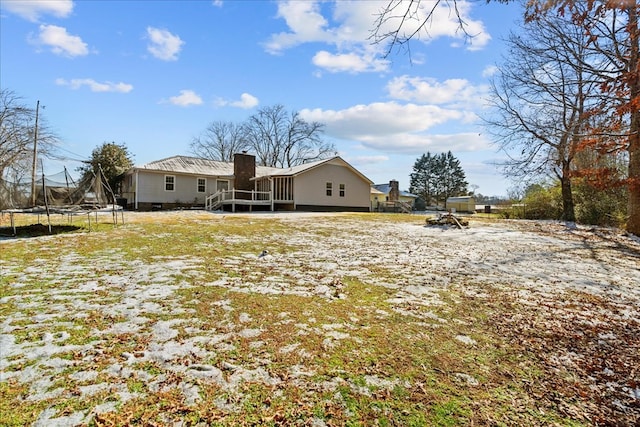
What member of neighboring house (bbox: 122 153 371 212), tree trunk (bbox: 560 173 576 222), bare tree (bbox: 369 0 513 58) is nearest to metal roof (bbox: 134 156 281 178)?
neighboring house (bbox: 122 153 371 212)

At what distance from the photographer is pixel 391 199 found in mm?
43125

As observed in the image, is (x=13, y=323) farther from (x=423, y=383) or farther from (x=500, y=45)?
(x=500, y=45)

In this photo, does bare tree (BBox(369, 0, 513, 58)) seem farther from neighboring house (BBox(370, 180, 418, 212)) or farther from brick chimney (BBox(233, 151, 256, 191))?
neighboring house (BBox(370, 180, 418, 212))

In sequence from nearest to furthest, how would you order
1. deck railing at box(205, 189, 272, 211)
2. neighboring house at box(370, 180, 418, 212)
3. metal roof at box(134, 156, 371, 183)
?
deck railing at box(205, 189, 272, 211)
metal roof at box(134, 156, 371, 183)
neighboring house at box(370, 180, 418, 212)

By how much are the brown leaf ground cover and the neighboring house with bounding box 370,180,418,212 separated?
24260 millimetres

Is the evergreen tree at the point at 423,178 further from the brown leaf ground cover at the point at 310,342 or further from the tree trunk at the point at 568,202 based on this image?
the brown leaf ground cover at the point at 310,342

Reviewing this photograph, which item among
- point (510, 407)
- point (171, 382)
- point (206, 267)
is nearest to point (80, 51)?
point (206, 267)

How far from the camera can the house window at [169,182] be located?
2375 centimetres

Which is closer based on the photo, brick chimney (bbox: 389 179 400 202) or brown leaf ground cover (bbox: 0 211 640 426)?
brown leaf ground cover (bbox: 0 211 640 426)

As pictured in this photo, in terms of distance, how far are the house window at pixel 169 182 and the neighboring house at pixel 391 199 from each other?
1733cm

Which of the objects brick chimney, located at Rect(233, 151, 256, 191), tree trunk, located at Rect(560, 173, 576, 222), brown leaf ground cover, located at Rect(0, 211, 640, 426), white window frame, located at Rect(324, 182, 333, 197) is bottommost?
brown leaf ground cover, located at Rect(0, 211, 640, 426)

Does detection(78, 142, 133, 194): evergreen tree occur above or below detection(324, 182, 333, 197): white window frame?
above

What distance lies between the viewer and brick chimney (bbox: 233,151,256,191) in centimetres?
2386

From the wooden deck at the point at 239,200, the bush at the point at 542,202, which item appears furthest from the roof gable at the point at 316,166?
the bush at the point at 542,202
